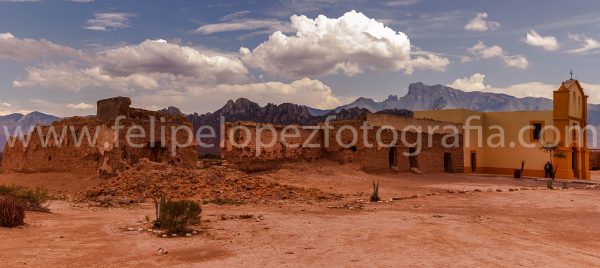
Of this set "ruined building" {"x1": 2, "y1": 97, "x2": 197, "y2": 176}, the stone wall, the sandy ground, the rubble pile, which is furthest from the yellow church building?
"ruined building" {"x1": 2, "y1": 97, "x2": 197, "y2": 176}

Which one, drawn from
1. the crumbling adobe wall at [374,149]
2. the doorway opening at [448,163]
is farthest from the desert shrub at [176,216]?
the doorway opening at [448,163]

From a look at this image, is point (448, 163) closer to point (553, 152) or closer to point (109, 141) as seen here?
point (553, 152)

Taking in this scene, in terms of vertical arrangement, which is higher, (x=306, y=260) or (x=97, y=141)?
(x=97, y=141)

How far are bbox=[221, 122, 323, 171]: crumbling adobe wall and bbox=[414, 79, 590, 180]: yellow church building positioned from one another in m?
16.1

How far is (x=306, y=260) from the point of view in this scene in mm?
6633

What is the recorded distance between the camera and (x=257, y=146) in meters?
19.8

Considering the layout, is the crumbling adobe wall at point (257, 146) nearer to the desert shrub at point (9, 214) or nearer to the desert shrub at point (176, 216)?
the desert shrub at point (176, 216)

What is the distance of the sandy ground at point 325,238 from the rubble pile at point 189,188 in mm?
1097

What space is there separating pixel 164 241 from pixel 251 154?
11.9 metres

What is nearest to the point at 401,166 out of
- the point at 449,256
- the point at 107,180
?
the point at 107,180

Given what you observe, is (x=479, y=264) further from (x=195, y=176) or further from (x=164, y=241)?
(x=195, y=176)

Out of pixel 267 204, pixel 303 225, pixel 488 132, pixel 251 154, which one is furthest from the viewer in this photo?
pixel 488 132

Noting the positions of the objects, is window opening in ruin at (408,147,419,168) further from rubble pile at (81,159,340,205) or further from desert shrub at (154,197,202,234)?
desert shrub at (154,197,202,234)

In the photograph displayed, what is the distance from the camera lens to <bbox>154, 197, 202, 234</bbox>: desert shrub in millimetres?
8398
